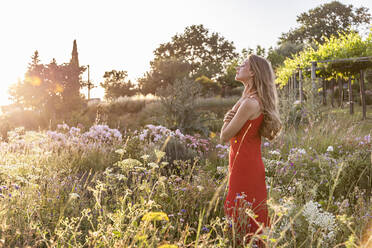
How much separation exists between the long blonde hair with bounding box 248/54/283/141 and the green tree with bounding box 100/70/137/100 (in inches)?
1165

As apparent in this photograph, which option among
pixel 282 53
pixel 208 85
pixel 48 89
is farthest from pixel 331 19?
pixel 48 89

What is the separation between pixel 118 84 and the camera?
32344 millimetres

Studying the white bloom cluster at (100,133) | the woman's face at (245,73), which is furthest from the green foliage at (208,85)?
the woman's face at (245,73)

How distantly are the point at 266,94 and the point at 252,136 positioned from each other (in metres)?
0.38

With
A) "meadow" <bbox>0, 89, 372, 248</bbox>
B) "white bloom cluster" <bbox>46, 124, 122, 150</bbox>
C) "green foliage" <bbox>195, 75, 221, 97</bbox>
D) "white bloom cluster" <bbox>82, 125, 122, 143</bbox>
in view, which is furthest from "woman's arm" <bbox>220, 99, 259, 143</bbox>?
"green foliage" <bbox>195, 75, 221, 97</bbox>

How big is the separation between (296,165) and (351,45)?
11181 mm

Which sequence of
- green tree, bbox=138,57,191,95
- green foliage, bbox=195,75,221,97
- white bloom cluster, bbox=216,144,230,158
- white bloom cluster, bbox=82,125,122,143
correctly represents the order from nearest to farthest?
white bloom cluster, bbox=216,144,230,158 → white bloom cluster, bbox=82,125,122,143 → green foliage, bbox=195,75,221,97 → green tree, bbox=138,57,191,95

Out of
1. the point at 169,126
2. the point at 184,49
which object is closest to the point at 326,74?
the point at 169,126

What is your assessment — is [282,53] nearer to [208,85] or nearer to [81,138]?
[208,85]

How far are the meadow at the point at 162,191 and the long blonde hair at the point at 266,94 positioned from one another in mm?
569

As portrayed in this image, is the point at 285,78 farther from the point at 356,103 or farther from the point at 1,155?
the point at 1,155

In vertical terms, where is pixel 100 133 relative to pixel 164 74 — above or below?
below

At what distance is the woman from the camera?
2.53 metres

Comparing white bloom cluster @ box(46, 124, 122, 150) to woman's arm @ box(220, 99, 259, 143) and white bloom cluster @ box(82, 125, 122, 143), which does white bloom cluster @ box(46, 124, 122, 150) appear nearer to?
white bloom cluster @ box(82, 125, 122, 143)
